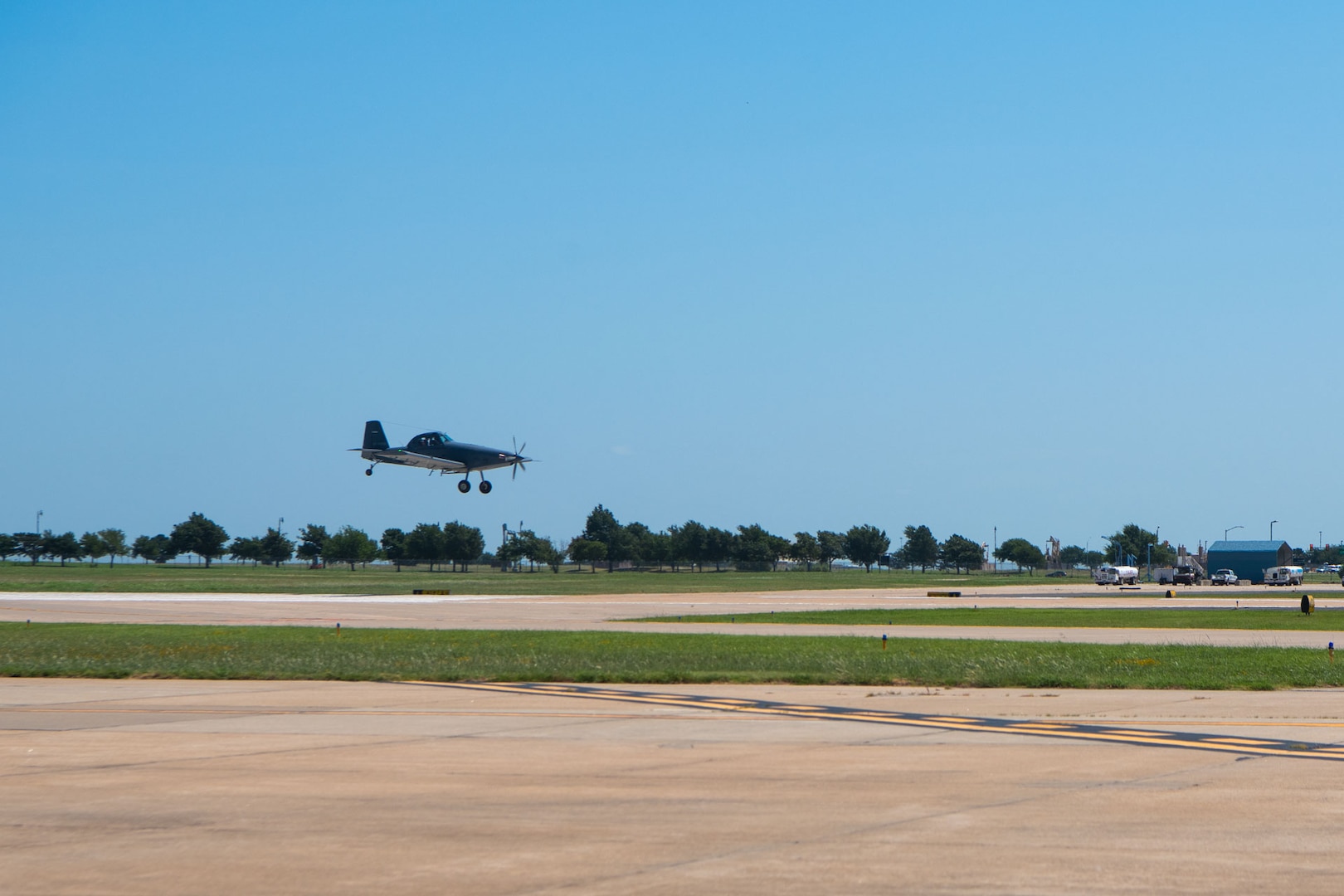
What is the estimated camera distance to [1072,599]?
75750mm

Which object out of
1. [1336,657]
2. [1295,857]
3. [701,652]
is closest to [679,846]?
[1295,857]

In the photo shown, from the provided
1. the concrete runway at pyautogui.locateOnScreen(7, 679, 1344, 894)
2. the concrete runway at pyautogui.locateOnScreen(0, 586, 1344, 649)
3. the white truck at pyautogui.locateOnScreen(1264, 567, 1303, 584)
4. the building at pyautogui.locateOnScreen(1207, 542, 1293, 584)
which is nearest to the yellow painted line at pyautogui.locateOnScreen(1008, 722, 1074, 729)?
the concrete runway at pyautogui.locateOnScreen(7, 679, 1344, 894)

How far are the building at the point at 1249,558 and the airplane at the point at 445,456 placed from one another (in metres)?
89.9

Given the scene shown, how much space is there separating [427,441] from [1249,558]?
98.5 metres

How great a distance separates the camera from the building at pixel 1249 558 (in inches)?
5591

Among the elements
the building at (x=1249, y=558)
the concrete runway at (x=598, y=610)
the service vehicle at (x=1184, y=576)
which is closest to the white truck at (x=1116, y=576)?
the service vehicle at (x=1184, y=576)

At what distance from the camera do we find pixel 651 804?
11.4 meters

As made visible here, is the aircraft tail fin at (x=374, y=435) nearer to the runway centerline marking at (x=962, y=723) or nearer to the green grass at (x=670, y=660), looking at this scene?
the green grass at (x=670, y=660)

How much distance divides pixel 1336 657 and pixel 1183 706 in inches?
471

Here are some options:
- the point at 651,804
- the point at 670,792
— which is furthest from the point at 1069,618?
the point at 651,804

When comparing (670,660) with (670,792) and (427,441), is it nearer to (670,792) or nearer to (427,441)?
(670,792)

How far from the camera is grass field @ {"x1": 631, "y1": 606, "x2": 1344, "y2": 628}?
148 feet

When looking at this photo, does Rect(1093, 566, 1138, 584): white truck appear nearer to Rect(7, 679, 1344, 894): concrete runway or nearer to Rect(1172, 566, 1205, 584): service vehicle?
Rect(1172, 566, 1205, 584): service vehicle

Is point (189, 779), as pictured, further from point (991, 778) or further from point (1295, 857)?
point (1295, 857)
